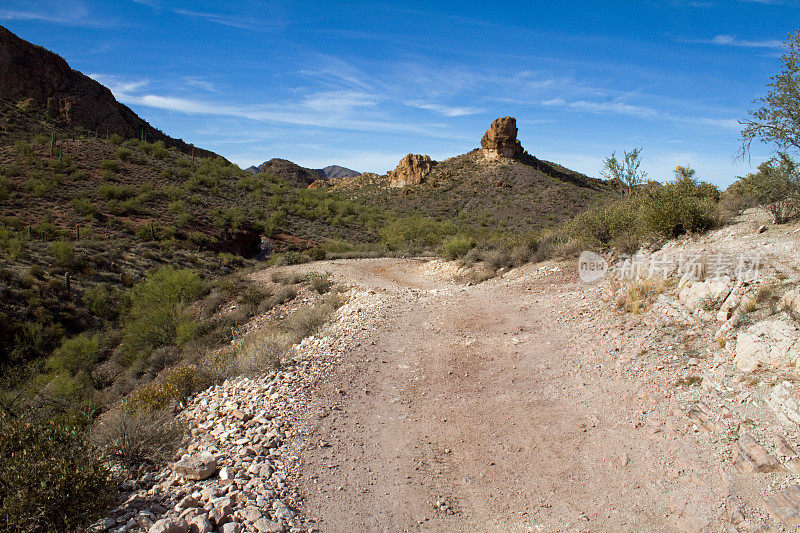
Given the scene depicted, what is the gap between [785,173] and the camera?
861 cm

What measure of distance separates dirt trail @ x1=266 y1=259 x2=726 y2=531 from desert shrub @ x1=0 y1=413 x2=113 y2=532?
5.72 feet

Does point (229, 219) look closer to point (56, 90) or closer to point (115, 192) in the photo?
point (115, 192)

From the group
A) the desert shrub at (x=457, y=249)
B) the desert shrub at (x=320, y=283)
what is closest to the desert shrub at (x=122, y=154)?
the desert shrub at (x=320, y=283)

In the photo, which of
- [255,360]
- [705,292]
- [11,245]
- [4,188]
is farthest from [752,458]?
[4,188]

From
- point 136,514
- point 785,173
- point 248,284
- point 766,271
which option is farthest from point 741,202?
point 248,284

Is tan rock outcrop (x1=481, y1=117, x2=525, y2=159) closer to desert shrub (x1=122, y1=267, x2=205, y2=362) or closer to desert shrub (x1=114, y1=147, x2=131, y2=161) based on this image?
desert shrub (x1=114, y1=147, x2=131, y2=161)

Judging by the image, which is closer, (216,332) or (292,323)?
(292,323)

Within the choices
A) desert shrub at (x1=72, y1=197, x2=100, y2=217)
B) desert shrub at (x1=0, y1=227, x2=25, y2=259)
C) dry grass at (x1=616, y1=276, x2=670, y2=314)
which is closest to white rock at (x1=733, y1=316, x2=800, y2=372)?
dry grass at (x1=616, y1=276, x2=670, y2=314)

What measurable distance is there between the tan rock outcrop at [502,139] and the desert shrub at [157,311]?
174 ft

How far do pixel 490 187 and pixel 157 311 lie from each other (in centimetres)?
4717

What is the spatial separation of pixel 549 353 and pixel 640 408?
229 cm

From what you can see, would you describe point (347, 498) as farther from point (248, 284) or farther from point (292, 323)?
point (248, 284)

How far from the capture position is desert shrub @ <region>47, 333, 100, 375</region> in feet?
51.3

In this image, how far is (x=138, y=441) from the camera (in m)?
4.60
